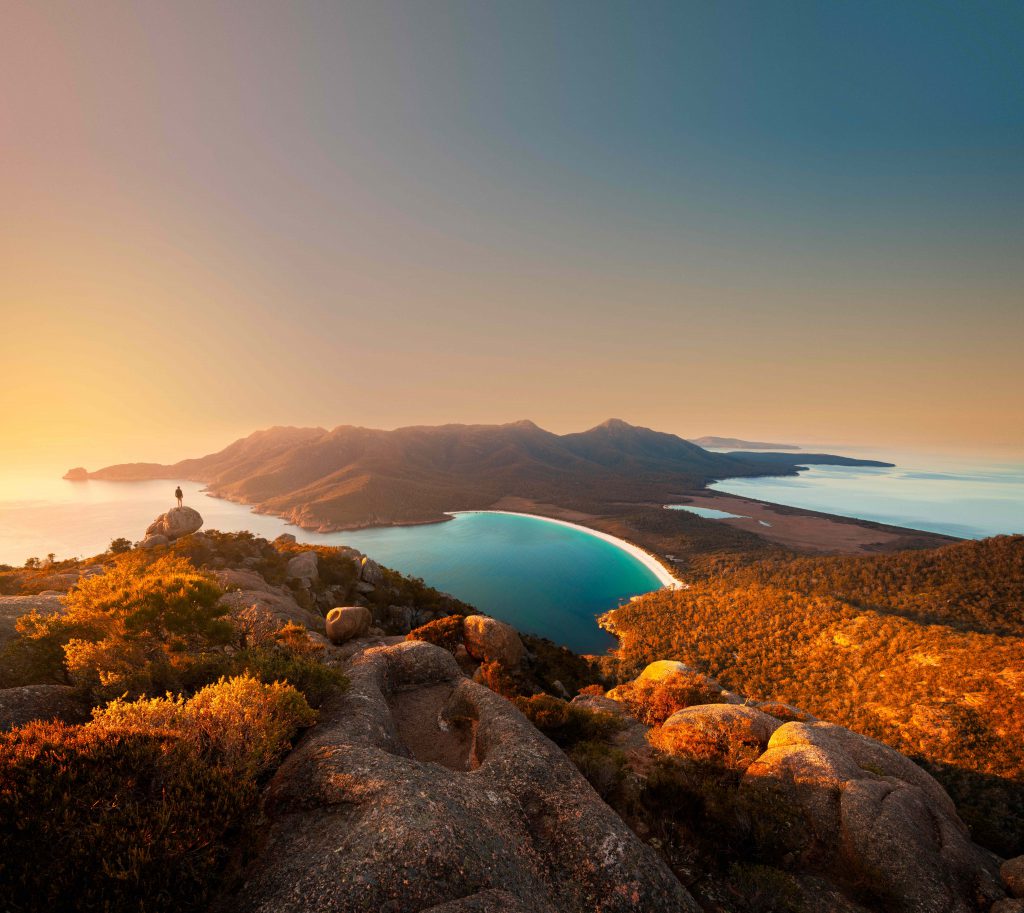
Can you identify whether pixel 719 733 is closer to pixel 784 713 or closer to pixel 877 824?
pixel 877 824

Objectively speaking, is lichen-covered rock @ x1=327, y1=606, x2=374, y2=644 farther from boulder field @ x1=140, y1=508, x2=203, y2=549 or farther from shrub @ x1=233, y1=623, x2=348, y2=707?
boulder field @ x1=140, y1=508, x2=203, y2=549

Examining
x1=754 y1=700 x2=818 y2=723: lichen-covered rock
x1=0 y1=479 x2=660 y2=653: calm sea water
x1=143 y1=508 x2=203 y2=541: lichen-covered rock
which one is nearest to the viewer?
x1=754 y1=700 x2=818 y2=723: lichen-covered rock

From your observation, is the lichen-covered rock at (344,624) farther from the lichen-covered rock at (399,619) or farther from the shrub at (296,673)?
the shrub at (296,673)

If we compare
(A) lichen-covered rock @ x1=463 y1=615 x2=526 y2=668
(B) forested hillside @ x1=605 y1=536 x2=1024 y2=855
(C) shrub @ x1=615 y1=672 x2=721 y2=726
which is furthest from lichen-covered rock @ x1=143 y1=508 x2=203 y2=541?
(B) forested hillside @ x1=605 y1=536 x2=1024 y2=855

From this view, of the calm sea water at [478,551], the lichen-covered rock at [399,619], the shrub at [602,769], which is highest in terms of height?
the shrub at [602,769]

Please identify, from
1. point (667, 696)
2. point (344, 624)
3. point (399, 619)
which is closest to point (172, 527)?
point (399, 619)

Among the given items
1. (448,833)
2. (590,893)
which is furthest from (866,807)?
(448,833)

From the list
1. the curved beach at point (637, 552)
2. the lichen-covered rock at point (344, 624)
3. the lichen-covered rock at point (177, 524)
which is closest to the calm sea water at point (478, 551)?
the curved beach at point (637, 552)
